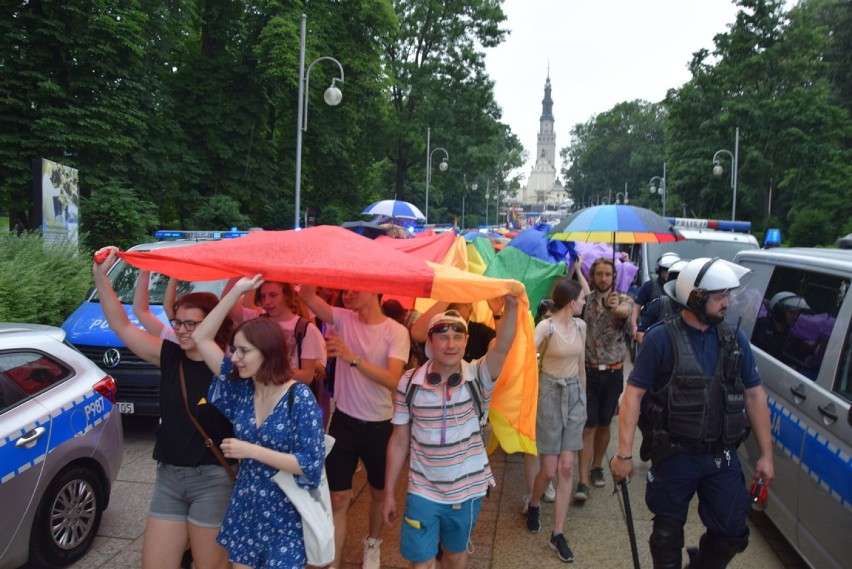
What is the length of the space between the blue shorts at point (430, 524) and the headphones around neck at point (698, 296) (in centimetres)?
157

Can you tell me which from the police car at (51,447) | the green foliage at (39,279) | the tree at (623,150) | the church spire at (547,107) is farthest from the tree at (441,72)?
the church spire at (547,107)

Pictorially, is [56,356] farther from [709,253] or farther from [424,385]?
[709,253]

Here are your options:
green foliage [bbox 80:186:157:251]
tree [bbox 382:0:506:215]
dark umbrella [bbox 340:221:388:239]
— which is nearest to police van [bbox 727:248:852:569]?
dark umbrella [bbox 340:221:388:239]

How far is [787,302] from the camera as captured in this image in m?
4.71

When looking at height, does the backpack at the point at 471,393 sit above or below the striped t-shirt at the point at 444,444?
above

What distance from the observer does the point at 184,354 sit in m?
3.46

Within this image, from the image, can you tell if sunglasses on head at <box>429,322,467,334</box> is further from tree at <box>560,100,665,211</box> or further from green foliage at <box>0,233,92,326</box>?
tree at <box>560,100,665,211</box>

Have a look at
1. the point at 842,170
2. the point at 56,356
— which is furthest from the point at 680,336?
the point at 842,170

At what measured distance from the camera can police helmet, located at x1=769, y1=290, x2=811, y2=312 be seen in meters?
4.48

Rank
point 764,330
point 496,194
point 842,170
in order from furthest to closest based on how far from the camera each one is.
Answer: point 496,194 → point 842,170 → point 764,330

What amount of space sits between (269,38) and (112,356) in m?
18.6

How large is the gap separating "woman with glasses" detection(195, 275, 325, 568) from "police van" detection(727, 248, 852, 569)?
2.57 metres

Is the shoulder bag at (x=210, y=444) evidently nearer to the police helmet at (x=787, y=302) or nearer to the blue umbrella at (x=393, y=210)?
the police helmet at (x=787, y=302)

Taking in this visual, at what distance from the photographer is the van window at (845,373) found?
3.63 metres
